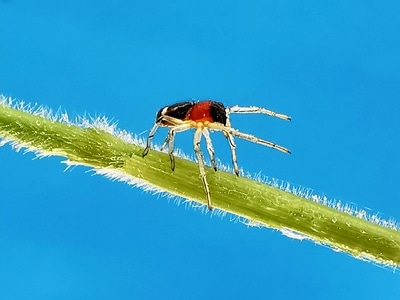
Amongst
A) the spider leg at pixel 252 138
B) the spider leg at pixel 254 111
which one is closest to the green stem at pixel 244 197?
the spider leg at pixel 252 138

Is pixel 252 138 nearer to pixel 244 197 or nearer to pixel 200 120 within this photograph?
pixel 200 120

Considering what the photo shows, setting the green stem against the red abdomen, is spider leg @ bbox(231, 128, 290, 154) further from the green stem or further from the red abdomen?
the green stem

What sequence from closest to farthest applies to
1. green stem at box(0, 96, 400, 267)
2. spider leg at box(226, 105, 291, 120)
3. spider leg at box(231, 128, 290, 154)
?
green stem at box(0, 96, 400, 267), spider leg at box(231, 128, 290, 154), spider leg at box(226, 105, 291, 120)

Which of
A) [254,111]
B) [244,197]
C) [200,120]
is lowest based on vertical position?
[244,197]

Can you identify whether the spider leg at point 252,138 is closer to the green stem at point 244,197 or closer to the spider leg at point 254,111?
the spider leg at point 254,111

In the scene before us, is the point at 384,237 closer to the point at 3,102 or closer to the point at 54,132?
the point at 54,132

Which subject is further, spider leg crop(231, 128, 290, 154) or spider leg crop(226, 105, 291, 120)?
spider leg crop(226, 105, 291, 120)

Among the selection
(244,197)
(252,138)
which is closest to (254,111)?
(252,138)

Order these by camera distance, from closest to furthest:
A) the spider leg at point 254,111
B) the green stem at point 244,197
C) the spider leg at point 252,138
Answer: the green stem at point 244,197 → the spider leg at point 252,138 → the spider leg at point 254,111

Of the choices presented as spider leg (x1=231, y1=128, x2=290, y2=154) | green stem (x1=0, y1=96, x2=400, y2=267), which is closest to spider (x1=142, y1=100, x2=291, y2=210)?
spider leg (x1=231, y1=128, x2=290, y2=154)
